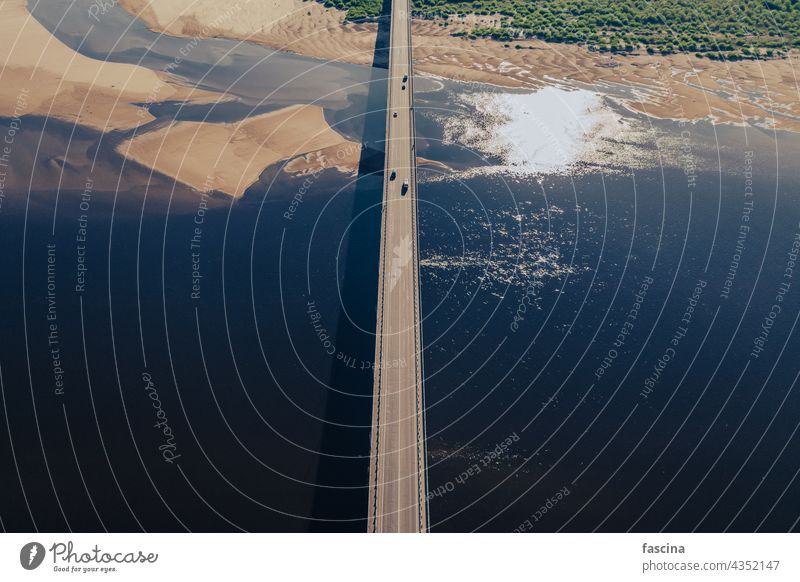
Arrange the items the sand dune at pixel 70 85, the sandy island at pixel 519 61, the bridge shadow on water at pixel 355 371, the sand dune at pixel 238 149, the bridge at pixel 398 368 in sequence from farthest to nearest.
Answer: the sandy island at pixel 519 61 < the sand dune at pixel 70 85 < the sand dune at pixel 238 149 < the bridge shadow on water at pixel 355 371 < the bridge at pixel 398 368

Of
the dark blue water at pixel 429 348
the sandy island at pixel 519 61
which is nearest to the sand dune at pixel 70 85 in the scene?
the dark blue water at pixel 429 348

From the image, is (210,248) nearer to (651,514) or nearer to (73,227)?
(73,227)

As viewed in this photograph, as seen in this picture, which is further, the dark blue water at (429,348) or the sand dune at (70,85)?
the sand dune at (70,85)

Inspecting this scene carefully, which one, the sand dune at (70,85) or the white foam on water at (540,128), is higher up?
the sand dune at (70,85)

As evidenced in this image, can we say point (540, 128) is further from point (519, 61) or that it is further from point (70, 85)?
point (70, 85)

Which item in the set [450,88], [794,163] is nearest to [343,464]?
[450,88]

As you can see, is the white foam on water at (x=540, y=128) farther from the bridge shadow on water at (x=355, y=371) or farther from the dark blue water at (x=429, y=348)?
the bridge shadow on water at (x=355, y=371)

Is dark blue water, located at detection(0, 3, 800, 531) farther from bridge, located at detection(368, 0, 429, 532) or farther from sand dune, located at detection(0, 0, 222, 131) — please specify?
sand dune, located at detection(0, 0, 222, 131)

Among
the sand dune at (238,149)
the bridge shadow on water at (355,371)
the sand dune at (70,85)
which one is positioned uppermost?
the sand dune at (70,85)
